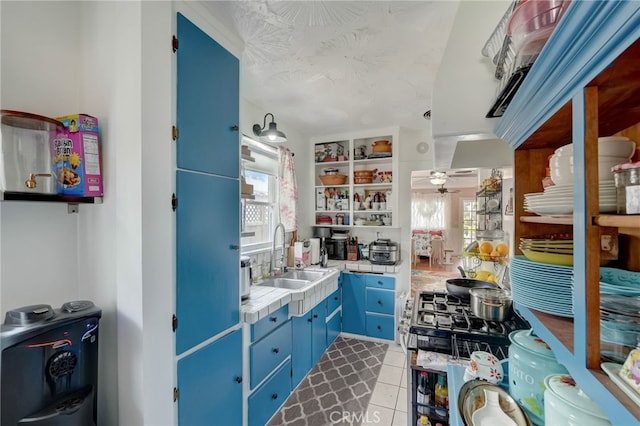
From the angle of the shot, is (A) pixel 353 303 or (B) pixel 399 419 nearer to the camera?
(B) pixel 399 419

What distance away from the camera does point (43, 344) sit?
0.97m

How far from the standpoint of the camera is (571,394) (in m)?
0.59

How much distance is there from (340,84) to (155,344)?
2.22m

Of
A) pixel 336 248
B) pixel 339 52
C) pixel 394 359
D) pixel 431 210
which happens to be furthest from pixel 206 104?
pixel 431 210

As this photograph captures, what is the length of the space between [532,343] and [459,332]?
1.88 feet

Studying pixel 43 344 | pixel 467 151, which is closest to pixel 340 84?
pixel 467 151

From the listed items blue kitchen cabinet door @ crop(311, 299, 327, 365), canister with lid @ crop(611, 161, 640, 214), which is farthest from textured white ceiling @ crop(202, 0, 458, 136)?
blue kitchen cabinet door @ crop(311, 299, 327, 365)

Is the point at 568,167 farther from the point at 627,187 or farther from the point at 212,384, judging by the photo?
the point at 212,384

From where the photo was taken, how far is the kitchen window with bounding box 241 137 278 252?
2719 mm

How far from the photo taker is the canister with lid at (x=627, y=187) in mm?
456

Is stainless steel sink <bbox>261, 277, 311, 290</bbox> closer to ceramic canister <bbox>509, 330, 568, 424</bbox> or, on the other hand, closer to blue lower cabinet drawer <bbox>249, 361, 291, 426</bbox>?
blue lower cabinet drawer <bbox>249, 361, 291, 426</bbox>

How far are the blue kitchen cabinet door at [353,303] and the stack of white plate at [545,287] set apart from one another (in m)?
2.55

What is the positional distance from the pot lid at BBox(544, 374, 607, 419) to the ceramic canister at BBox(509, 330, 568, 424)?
4.1 inches

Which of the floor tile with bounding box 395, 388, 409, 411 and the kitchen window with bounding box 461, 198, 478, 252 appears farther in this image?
the kitchen window with bounding box 461, 198, 478, 252
